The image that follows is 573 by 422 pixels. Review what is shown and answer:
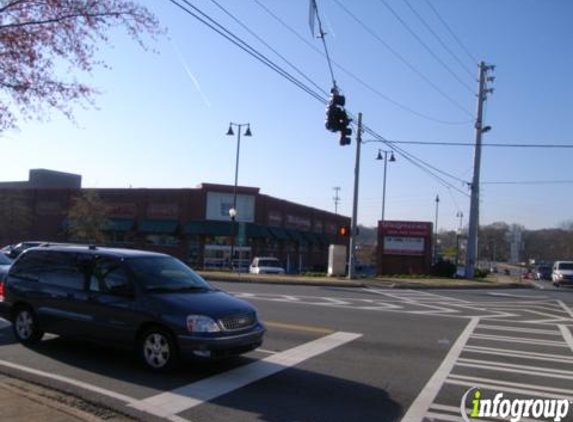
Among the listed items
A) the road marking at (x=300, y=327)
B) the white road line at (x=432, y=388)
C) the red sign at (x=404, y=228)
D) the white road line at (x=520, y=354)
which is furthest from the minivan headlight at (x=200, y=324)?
the red sign at (x=404, y=228)

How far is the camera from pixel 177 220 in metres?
52.9

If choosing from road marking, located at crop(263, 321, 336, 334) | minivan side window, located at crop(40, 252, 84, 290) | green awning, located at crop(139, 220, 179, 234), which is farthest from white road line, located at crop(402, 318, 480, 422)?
green awning, located at crop(139, 220, 179, 234)

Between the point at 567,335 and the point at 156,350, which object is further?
the point at 567,335

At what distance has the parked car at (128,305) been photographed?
8250 mm

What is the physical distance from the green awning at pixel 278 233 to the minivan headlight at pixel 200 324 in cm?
4837

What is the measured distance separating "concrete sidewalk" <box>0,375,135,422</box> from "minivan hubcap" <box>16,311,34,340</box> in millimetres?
2738

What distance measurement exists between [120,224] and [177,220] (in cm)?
576

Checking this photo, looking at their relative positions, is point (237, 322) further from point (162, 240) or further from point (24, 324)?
point (162, 240)

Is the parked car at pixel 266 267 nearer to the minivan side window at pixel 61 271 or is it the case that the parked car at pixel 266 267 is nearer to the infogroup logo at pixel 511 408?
the minivan side window at pixel 61 271

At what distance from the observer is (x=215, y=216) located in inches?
2082

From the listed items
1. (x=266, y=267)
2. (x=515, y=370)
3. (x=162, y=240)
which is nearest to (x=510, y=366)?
(x=515, y=370)

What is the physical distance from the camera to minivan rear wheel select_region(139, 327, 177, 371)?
8.30 metres

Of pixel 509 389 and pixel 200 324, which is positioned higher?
pixel 200 324

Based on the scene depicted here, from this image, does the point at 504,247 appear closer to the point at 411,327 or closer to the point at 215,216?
the point at 215,216
